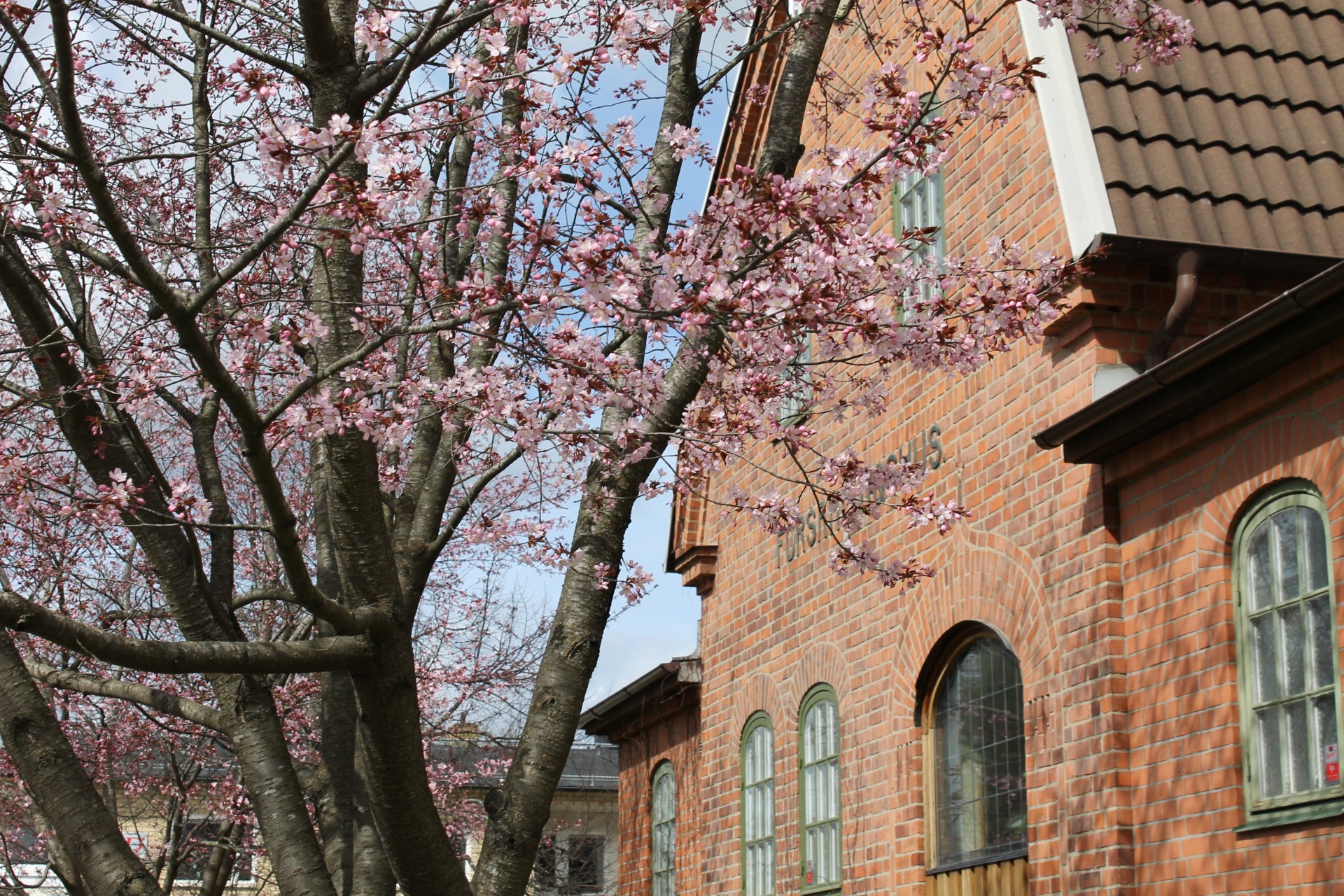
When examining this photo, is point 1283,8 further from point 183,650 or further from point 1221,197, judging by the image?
point 183,650

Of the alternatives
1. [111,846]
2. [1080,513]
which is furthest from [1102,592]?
[111,846]

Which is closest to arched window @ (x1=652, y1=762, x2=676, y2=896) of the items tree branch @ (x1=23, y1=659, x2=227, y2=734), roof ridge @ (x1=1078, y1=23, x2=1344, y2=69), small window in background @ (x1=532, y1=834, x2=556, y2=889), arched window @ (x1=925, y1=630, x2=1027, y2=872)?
arched window @ (x1=925, y1=630, x2=1027, y2=872)

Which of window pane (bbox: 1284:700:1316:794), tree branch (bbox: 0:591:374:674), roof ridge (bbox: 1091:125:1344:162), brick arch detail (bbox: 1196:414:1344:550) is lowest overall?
window pane (bbox: 1284:700:1316:794)

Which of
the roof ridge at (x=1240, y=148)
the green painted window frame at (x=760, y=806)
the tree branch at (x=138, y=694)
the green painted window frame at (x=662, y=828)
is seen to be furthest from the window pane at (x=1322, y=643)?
the green painted window frame at (x=662, y=828)

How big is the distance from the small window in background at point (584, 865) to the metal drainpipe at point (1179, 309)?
25.3 m

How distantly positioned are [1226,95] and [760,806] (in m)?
6.05

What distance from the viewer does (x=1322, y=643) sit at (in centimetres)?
634

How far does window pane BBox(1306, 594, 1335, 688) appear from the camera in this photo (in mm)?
6289

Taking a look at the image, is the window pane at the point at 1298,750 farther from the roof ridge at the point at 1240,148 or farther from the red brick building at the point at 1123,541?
the roof ridge at the point at 1240,148

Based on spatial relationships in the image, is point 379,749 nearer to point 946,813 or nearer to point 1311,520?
point 1311,520

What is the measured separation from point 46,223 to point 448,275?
1.66 m

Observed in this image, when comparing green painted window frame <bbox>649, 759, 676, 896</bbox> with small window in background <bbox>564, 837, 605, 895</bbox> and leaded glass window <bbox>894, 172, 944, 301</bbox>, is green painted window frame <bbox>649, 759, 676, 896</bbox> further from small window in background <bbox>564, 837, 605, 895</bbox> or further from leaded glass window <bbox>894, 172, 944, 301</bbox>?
small window in background <bbox>564, 837, 605, 895</bbox>

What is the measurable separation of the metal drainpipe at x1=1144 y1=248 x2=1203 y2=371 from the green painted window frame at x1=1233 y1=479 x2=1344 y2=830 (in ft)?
3.47

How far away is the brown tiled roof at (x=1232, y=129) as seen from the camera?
8.00 meters
